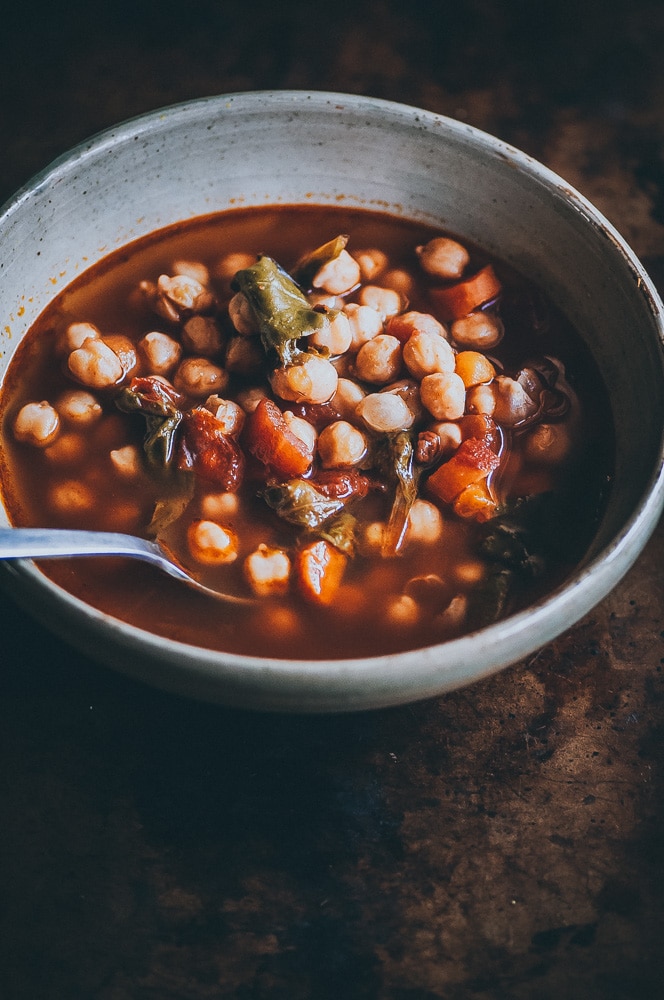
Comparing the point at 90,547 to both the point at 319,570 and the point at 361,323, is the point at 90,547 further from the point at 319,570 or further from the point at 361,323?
the point at 361,323

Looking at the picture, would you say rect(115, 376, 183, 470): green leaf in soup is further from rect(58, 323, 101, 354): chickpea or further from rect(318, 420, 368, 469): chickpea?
rect(318, 420, 368, 469): chickpea

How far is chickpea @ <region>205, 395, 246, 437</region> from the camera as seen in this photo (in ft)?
7.17

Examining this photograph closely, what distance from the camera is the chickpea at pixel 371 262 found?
247 cm

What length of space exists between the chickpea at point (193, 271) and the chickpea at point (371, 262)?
0.41m

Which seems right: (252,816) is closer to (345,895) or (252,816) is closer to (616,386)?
(345,895)

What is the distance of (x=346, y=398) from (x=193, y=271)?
0.55m

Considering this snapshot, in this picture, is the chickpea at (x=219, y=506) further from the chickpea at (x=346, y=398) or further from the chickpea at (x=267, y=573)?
the chickpea at (x=346, y=398)

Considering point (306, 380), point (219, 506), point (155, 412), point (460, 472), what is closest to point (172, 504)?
point (219, 506)

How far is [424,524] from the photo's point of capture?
2.07 m

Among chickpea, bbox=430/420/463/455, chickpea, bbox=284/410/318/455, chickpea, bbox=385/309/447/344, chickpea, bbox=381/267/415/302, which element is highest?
chickpea, bbox=381/267/415/302

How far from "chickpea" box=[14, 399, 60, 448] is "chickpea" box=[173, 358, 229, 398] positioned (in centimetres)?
32

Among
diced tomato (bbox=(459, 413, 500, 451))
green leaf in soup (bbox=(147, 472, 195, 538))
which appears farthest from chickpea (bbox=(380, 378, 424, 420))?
green leaf in soup (bbox=(147, 472, 195, 538))

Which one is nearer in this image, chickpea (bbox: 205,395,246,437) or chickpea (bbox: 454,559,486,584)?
chickpea (bbox: 454,559,486,584)

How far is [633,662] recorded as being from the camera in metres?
2.11
